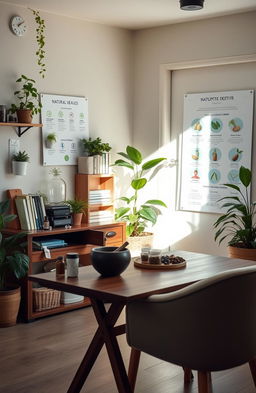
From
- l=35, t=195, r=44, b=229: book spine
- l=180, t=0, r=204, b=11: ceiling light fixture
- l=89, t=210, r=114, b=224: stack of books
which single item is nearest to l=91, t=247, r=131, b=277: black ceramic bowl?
l=35, t=195, r=44, b=229: book spine

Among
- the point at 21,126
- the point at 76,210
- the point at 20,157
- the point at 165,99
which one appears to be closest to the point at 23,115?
the point at 21,126

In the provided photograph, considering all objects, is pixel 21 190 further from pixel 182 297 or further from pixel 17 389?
pixel 182 297

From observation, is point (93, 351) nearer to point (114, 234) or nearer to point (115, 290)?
point (115, 290)

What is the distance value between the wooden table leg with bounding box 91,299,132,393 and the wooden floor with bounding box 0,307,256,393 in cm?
52

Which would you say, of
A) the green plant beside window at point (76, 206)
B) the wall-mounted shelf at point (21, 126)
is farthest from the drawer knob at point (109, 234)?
the wall-mounted shelf at point (21, 126)

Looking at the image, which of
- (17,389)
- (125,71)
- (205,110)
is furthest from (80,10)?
(17,389)

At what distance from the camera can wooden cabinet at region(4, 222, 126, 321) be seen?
4.99 meters

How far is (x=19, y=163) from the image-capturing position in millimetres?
5188

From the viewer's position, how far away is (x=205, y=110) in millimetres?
5957

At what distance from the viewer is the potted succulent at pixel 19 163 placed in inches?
205

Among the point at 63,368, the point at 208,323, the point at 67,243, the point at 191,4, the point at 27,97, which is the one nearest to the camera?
the point at 208,323

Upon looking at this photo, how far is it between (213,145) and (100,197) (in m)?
1.17

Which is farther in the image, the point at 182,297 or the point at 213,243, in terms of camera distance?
the point at 213,243

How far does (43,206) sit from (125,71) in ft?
6.01
